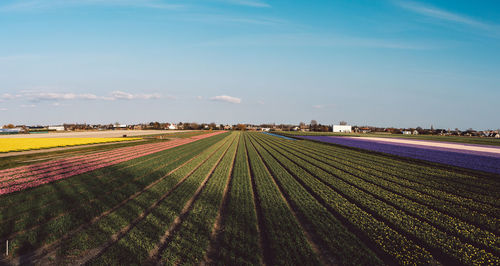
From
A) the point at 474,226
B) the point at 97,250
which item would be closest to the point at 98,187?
the point at 97,250

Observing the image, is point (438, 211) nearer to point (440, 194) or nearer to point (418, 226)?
point (418, 226)

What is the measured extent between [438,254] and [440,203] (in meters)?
5.81

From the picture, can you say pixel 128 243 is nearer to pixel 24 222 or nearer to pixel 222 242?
pixel 222 242

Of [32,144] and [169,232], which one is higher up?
[169,232]

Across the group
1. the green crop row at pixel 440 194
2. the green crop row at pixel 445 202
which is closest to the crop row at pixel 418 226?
the green crop row at pixel 445 202

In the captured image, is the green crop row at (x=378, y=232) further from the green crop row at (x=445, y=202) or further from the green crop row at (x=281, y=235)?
the green crop row at (x=445, y=202)

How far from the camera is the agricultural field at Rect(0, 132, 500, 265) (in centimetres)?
636

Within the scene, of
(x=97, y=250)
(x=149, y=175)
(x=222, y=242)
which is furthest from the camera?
(x=149, y=175)

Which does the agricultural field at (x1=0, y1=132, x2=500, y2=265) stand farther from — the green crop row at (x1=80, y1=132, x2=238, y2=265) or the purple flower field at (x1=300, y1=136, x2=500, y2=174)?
the purple flower field at (x1=300, y1=136, x2=500, y2=174)

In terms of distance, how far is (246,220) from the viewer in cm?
879

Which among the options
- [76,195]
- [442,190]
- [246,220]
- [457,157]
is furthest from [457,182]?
[76,195]

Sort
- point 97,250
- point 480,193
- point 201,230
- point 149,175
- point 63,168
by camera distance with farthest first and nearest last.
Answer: point 63,168 → point 149,175 → point 480,193 → point 201,230 → point 97,250

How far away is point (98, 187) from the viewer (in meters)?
12.9

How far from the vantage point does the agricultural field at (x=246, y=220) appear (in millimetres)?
6355
